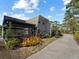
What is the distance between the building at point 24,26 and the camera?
67.3ft

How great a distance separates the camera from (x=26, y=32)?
1085 inches

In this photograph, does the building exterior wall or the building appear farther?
the building exterior wall

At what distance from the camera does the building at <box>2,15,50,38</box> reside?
2052cm

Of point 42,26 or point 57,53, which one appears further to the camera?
point 42,26

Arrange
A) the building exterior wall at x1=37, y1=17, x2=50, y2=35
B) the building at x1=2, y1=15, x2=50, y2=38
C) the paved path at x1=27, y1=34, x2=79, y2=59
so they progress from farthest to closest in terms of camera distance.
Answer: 1. the building exterior wall at x1=37, y1=17, x2=50, y2=35
2. the building at x1=2, y1=15, x2=50, y2=38
3. the paved path at x1=27, y1=34, x2=79, y2=59

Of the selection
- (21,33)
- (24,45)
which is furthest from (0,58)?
(21,33)

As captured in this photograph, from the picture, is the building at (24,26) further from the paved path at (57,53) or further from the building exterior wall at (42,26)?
the paved path at (57,53)

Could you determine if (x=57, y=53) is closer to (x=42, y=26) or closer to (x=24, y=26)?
(x=24, y=26)

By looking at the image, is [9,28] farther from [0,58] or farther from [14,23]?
[0,58]

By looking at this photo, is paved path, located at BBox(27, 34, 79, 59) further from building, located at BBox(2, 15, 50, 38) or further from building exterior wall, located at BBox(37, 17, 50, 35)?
building exterior wall, located at BBox(37, 17, 50, 35)

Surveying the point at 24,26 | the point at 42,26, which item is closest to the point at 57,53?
the point at 24,26

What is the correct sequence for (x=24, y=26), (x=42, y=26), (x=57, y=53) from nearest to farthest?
(x=57, y=53), (x=24, y=26), (x=42, y=26)

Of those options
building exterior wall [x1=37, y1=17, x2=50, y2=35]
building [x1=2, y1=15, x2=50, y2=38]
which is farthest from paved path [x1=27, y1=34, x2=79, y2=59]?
building exterior wall [x1=37, y1=17, x2=50, y2=35]

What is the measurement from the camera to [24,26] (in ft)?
86.6
